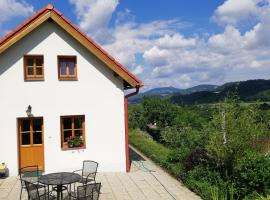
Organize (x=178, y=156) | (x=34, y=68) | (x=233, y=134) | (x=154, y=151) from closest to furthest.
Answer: (x=233, y=134)
(x=34, y=68)
(x=178, y=156)
(x=154, y=151)

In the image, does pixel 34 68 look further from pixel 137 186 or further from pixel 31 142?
pixel 137 186

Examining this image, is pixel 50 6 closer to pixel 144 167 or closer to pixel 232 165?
pixel 144 167

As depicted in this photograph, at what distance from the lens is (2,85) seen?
13.9 meters

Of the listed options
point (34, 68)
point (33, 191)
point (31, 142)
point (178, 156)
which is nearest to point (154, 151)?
Answer: point (178, 156)

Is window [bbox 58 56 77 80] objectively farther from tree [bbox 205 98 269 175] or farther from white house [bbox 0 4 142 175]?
tree [bbox 205 98 269 175]

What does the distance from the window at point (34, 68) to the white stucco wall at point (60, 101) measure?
0.22 meters

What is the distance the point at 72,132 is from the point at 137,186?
12.8ft

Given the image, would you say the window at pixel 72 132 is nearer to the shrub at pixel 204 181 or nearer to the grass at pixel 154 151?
the grass at pixel 154 151

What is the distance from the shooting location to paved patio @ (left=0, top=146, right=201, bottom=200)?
11.6 metres

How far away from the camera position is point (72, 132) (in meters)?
14.8

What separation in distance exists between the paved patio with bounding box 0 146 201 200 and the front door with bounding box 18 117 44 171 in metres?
1.00

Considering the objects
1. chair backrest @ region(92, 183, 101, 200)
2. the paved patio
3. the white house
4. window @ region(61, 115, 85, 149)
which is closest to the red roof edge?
the white house

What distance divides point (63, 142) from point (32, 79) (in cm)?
302

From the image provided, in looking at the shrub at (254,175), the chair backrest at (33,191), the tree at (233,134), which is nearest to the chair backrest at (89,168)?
the chair backrest at (33,191)
